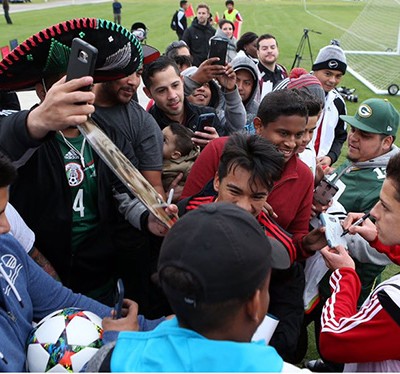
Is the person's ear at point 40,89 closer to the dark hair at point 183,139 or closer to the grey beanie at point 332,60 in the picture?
the dark hair at point 183,139

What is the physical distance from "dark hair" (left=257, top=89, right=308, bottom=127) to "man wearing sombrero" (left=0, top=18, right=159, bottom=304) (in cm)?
86

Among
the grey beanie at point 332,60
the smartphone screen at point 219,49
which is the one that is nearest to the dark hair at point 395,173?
the smartphone screen at point 219,49

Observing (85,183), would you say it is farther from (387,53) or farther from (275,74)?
(387,53)

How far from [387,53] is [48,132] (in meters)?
17.3

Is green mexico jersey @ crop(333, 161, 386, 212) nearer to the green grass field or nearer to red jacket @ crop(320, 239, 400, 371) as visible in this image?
red jacket @ crop(320, 239, 400, 371)

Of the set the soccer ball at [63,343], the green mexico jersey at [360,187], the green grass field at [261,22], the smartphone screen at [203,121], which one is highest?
the smartphone screen at [203,121]

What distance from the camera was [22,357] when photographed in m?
1.94

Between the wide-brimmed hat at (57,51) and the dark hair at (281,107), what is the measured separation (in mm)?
931

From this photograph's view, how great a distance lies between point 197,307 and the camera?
1.35 meters

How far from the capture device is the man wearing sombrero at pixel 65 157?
1.95 m

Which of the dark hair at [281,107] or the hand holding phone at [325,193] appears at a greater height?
the dark hair at [281,107]

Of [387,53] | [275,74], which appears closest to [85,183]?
[275,74]

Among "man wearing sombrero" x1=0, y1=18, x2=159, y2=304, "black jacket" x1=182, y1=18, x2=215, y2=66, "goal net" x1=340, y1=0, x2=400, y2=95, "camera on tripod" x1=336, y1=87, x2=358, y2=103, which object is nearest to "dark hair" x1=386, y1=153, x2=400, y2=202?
"man wearing sombrero" x1=0, y1=18, x2=159, y2=304

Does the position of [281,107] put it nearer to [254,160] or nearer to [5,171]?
[254,160]
